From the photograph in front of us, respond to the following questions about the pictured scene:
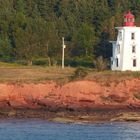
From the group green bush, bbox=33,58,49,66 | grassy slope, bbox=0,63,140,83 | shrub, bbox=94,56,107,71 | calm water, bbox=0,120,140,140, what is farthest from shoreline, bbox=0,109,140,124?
green bush, bbox=33,58,49,66

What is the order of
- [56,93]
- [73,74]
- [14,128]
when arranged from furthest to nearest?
[73,74], [56,93], [14,128]

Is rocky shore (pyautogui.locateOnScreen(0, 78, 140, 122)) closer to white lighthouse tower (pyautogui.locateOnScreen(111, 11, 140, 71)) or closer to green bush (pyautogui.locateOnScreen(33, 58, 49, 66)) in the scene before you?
white lighthouse tower (pyautogui.locateOnScreen(111, 11, 140, 71))

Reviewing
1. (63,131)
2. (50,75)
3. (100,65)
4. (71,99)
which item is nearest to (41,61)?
(100,65)

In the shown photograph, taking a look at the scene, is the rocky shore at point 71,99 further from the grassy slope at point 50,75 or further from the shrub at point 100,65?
the shrub at point 100,65

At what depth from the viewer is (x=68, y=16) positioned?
118m

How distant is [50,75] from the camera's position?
7362cm

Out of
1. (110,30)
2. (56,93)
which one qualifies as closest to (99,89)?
(56,93)

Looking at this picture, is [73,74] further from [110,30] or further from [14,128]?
[110,30]

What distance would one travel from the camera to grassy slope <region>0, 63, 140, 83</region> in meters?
70.8

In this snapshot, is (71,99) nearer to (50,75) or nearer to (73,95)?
(73,95)

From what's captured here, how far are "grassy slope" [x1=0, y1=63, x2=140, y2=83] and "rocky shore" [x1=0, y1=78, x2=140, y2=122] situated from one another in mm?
849

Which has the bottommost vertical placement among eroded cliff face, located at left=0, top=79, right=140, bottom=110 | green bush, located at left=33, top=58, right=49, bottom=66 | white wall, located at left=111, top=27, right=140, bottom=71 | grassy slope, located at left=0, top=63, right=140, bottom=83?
eroded cliff face, located at left=0, top=79, right=140, bottom=110

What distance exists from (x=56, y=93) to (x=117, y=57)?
15499mm

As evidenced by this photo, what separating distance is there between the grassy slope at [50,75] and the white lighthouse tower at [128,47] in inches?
229
